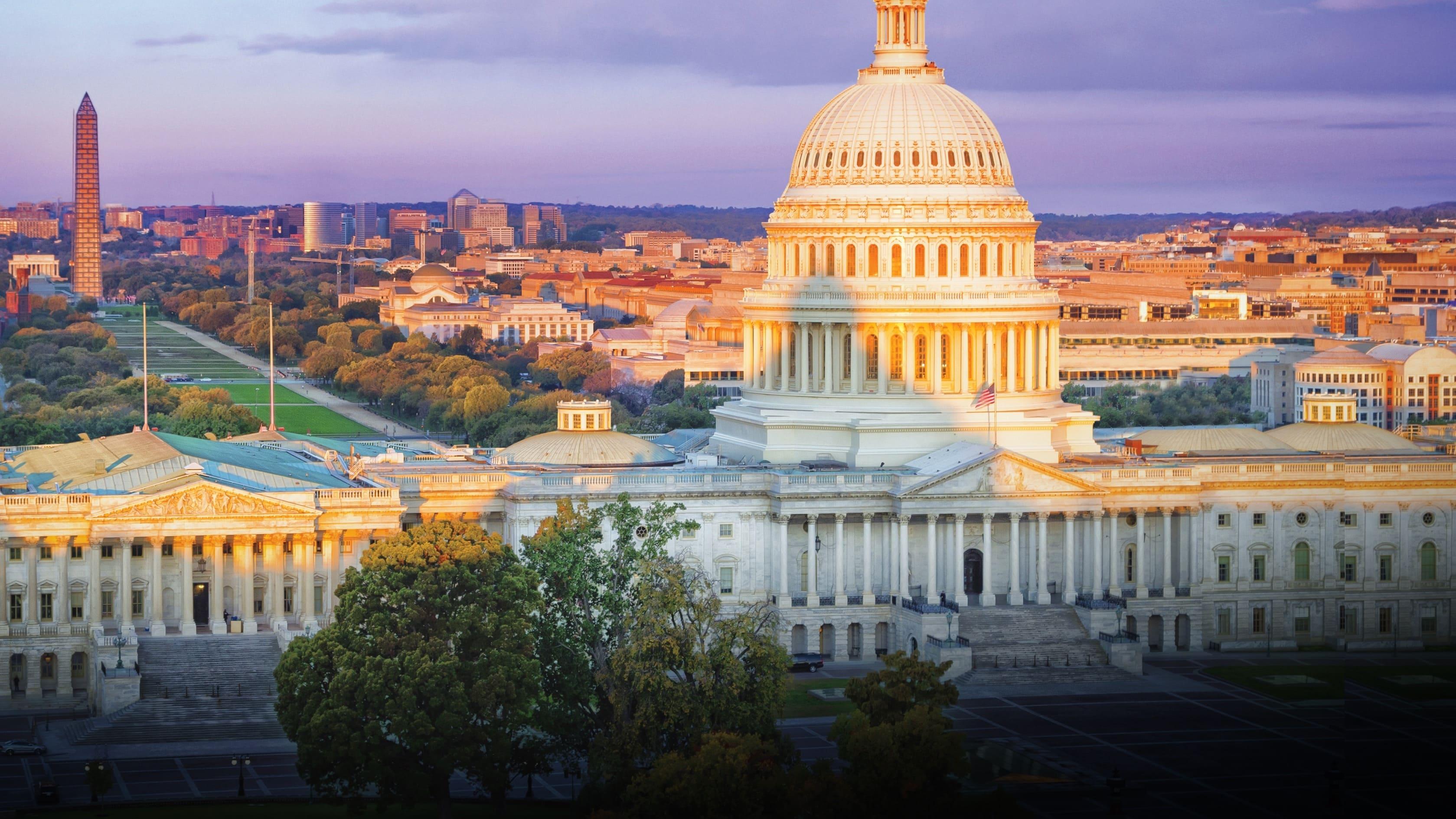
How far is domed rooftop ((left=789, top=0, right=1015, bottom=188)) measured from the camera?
485 feet

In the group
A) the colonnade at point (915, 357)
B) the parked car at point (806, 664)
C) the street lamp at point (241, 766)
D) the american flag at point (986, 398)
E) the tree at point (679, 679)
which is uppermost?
the colonnade at point (915, 357)

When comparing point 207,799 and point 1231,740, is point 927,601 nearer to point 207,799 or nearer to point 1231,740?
point 1231,740

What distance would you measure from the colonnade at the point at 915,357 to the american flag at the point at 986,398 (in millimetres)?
2935

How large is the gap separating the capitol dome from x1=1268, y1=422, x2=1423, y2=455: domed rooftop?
35.7 feet

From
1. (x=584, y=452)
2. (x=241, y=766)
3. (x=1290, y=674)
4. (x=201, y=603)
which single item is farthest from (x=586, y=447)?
(x=241, y=766)

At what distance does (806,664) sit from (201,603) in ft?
90.5

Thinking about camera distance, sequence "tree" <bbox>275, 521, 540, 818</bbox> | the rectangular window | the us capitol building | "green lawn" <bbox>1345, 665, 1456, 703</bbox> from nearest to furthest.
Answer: "green lawn" <bbox>1345, 665, 1456, 703</bbox>
"tree" <bbox>275, 521, 540, 818</bbox>
the us capitol building
the rectangular window

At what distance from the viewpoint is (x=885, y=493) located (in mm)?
136500

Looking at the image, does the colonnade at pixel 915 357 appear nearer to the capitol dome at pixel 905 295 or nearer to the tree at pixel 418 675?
the capitol dome at pixel 905 295

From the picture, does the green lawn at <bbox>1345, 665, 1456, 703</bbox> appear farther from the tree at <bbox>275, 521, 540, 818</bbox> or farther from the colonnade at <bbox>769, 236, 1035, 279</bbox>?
the colonnade at <bbox>769, 236, 1035, 279</bbox>

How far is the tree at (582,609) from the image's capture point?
332 feet

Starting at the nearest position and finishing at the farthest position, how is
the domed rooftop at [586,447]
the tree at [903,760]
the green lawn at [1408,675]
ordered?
the green lawn at [1408,675] < the tree at [903,760] < the domed rooftop at [586,447]

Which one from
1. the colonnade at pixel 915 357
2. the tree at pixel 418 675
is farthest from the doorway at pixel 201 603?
the colonnade at pixel 915 357

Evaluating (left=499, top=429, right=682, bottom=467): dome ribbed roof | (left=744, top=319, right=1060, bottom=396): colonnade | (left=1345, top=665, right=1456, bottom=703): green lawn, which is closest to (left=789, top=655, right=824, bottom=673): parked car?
(left=499, top=429, right=682, bottom=467): dome ribbed roof
